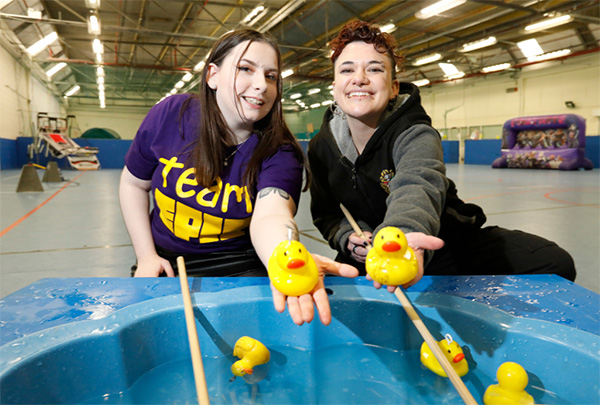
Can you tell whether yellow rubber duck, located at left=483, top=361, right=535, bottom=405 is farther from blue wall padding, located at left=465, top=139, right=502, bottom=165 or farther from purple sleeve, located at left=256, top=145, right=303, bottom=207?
blue wall padding, located at left=465, top=139, right=502, bottom=165

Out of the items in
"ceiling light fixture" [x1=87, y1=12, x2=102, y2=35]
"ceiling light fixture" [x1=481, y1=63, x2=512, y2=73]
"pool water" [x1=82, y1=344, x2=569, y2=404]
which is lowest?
"pool water" [x1=82, y1=344, x2=569, y2=404]

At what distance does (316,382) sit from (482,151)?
1426 cm

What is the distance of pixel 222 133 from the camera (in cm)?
139

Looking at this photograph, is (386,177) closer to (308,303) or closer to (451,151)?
(308,303)

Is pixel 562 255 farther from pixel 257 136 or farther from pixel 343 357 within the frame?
pixel 257 136

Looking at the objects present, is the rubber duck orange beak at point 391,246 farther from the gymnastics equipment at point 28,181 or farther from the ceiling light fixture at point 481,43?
the ceiling light fixture at point 481,43

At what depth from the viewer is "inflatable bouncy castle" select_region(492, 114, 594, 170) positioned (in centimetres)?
960

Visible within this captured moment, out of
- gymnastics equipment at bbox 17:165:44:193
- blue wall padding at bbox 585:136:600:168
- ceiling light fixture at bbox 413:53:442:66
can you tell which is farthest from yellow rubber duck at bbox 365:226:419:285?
blue wall padding at bbox 585:136:600:168

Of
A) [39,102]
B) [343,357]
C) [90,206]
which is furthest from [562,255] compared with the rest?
[39,102]

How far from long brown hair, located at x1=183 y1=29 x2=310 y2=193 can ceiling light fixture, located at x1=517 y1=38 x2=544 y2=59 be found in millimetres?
12308

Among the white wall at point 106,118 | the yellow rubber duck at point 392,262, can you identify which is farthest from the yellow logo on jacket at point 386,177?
the white wall at point 106,118

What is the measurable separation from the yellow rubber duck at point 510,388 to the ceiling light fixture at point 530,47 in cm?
1281

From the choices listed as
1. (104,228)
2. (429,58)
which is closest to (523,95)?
(429,58)

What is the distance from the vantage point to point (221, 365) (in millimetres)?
930
